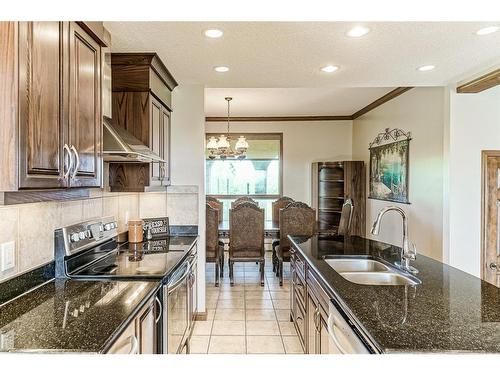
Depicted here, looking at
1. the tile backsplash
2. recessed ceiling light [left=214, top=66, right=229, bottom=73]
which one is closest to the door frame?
recessed ceiling light [left=214, top=66, right=229, bottom=73]

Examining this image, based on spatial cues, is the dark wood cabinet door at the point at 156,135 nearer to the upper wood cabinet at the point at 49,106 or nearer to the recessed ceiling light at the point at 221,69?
the recessed ceiling light at the point at 221,69

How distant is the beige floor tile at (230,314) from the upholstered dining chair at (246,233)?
0.94m

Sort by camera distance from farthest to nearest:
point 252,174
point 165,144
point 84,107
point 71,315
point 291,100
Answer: point 252,174 → point 291,100 → point 165,144 → point 84,107 → point 71,315

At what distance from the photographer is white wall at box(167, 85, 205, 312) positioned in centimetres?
362

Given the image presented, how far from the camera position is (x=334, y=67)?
10.1 feet

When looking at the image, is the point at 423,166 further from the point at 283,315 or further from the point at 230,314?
the point at 230,314

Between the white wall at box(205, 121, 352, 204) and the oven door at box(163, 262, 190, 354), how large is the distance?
178 inches

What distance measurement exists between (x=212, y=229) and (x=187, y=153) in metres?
1.45

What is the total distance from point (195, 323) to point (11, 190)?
9.19ft

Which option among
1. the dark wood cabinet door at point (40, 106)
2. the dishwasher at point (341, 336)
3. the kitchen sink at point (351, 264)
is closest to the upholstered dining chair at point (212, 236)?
the kitchen sink at point (351, 264)

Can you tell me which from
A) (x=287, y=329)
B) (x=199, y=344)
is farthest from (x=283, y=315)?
(x=199, y=344)

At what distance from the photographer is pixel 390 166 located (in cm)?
504

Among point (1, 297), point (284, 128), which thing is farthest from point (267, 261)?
point (1, 297)

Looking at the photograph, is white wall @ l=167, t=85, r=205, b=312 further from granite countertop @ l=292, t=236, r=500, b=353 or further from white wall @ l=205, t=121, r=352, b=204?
white wall @ l=205, t=121, r=352, b=204
